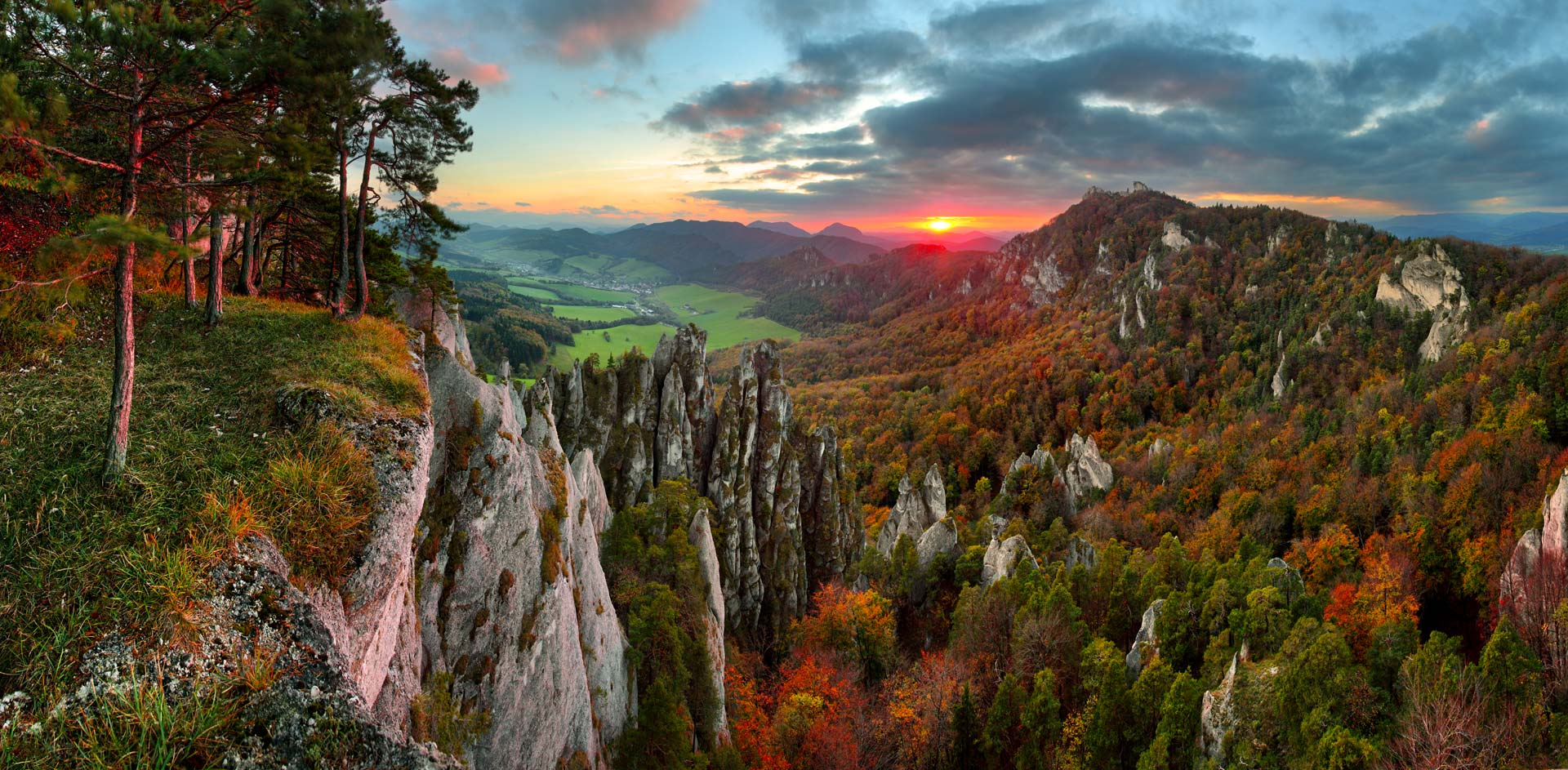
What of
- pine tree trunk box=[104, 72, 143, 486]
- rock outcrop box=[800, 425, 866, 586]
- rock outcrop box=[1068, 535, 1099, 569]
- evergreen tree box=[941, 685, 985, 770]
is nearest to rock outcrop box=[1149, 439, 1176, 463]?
rock outcrop box=[1068, 535, 1099, 569]

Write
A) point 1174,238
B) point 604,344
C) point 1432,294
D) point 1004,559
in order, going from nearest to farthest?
point 1004,559 → point 1432,294 → point 1174,238 → point 604,344

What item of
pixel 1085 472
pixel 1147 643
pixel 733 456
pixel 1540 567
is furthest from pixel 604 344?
pixel 1540 567

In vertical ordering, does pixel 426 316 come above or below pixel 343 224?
below

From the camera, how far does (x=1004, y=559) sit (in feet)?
136

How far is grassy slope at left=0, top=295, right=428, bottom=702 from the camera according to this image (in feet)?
20.2

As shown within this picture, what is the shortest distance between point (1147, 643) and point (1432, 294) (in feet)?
345

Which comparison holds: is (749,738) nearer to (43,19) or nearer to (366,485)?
(366,485)

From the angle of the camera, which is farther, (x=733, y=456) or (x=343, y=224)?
(x=733, y=456)

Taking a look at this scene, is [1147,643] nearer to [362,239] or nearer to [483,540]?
[483,540]

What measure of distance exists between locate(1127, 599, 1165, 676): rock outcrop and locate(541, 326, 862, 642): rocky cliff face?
2164 centimetres

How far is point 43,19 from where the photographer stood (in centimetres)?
855

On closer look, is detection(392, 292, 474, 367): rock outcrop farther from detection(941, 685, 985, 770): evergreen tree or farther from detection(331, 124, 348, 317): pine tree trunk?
detection(941, 685, 985, 770): evergreen tree

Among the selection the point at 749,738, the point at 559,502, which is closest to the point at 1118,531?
the point at 749,738

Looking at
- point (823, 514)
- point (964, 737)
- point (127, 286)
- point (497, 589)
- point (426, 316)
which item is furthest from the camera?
point (823, 514)
